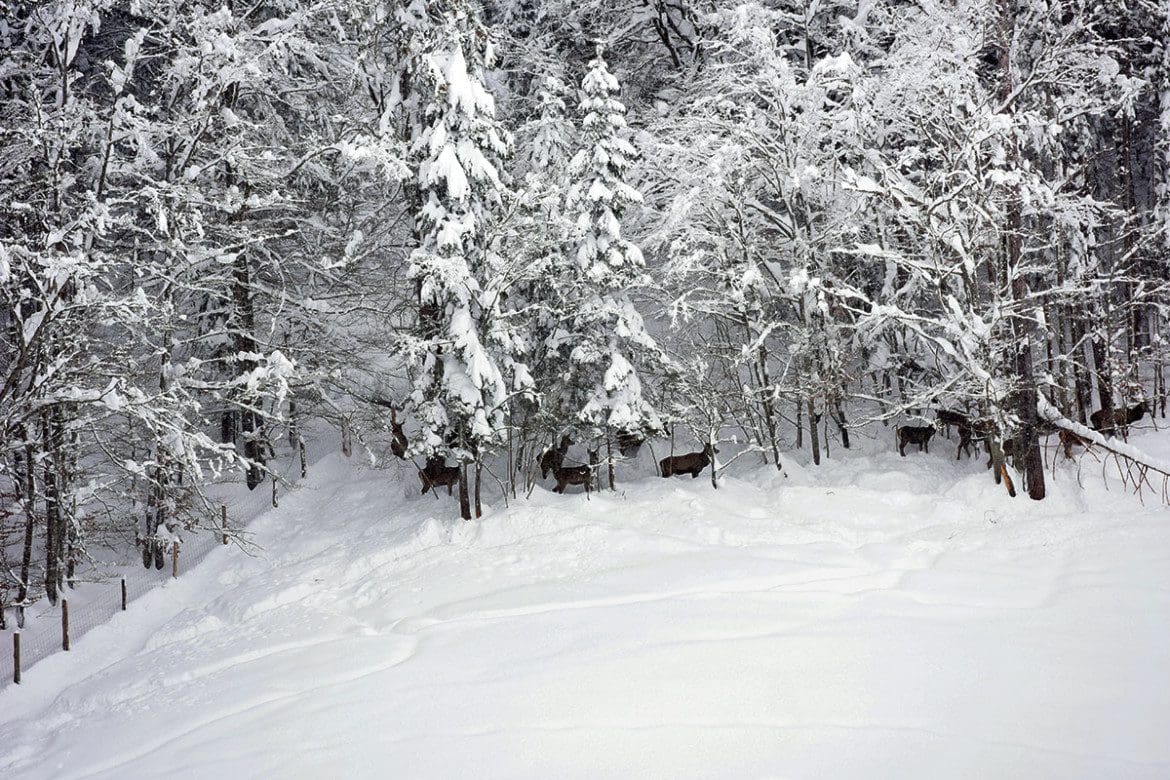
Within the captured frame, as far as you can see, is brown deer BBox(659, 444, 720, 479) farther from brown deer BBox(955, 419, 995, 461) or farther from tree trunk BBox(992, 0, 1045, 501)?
tree trunk BBox(992, 0, 1045, 501)

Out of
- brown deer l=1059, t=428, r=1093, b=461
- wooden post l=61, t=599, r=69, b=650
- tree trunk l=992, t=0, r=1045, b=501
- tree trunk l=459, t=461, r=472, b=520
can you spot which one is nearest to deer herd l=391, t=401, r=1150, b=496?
tree trunk l=459, t=461, r=472, b=520

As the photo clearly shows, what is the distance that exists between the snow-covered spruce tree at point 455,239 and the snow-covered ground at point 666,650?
1.99 meters

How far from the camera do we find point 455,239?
533 inches

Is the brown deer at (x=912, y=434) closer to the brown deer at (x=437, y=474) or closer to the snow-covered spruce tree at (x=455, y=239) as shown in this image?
the snow-covered spruce tree at (x=455, y=239)

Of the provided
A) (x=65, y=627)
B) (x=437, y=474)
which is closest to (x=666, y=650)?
(x=437, y=474)

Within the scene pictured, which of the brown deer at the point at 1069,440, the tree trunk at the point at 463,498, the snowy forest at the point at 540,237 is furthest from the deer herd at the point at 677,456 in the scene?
the brown deer at the point at 1069,440

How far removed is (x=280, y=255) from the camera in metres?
20.0

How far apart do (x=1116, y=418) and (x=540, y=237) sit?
542 inches

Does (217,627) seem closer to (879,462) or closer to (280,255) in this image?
(280,255)

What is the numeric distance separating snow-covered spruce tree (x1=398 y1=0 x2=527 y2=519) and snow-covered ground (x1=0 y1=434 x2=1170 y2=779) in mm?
1995

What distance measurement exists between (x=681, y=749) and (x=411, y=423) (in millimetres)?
17671

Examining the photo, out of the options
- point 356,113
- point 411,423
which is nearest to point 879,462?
point 411,423

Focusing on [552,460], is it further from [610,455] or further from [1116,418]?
[1116,418]

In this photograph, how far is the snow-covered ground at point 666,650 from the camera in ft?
21.4
